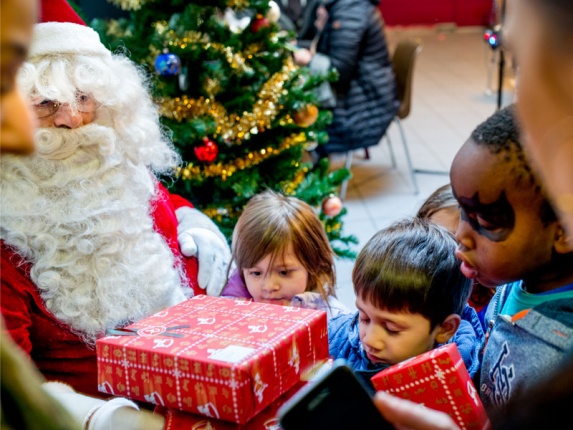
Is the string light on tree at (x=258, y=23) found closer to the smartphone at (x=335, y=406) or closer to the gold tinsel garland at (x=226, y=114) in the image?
the gold tinsel garland at (x=226, y=114)

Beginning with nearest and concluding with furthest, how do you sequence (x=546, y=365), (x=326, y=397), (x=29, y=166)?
1. (x=326, y=397)
2. (x=546, y=365)
3. (x=29, y=166)

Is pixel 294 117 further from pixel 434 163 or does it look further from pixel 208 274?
pixel 434 163

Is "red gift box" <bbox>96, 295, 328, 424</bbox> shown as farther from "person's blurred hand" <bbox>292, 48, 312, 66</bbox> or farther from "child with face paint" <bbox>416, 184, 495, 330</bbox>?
"person's blurred hand" <bbox>292, 48, 312, 66</bbox>

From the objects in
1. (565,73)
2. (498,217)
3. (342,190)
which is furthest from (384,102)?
(565,73)

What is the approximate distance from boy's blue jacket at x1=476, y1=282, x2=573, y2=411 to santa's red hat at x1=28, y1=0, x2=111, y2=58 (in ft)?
4.89

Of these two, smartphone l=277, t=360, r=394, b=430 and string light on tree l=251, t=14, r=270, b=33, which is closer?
smartphone l=277, t=360, r=394, b=430

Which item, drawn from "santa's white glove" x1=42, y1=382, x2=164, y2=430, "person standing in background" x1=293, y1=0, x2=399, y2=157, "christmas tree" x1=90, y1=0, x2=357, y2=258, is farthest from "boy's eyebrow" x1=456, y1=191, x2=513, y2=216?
"person standing in background" x1=293, y1=0, x2=399, y2=157

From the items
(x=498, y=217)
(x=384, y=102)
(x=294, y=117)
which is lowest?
(x=384, y=102)

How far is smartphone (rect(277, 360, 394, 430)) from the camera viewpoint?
0.98m

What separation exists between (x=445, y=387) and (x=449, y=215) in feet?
3.08

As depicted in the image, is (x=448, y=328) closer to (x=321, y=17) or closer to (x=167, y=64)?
(x=167, y=64)

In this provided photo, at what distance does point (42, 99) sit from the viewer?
2.03 m

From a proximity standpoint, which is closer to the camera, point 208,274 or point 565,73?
point 565,73

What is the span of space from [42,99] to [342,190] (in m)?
3.56
